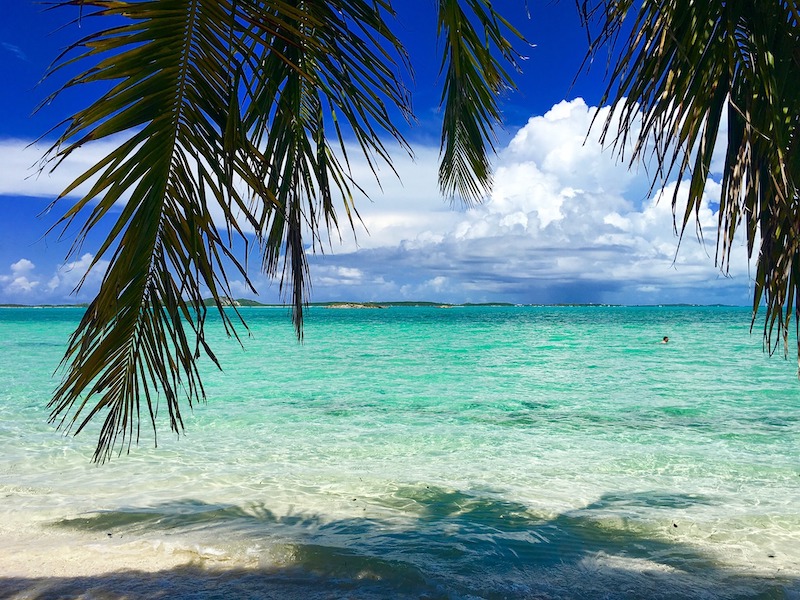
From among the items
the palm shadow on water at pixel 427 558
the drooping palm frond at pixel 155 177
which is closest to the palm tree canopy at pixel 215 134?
the drooping palm frond at pixel 155 177

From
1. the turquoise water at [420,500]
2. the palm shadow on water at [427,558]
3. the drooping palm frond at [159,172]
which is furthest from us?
the turquoise water at [420,500]

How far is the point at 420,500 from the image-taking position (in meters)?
5.34

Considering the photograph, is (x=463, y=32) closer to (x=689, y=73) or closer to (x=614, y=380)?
(x=689, y=73)

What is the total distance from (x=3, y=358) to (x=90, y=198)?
72.5 feet

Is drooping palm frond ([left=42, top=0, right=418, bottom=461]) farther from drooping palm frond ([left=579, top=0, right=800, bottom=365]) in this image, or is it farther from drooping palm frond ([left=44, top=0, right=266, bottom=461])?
drooping palm frond ([left=579, top=0, right=800, bottom=365])

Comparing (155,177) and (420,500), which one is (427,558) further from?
(155,177)

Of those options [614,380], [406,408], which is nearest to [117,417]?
[406,408]

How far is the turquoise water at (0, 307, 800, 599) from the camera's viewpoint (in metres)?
3.61

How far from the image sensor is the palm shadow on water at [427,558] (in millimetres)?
3406

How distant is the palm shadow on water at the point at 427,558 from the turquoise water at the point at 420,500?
16mm

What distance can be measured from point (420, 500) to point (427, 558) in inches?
54.3

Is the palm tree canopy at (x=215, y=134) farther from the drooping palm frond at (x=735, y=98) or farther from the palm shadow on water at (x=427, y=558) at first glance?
the palm shadow on water at (x=427, y=558)

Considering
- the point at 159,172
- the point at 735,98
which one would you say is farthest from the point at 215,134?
the point at 735,98

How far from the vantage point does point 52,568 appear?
3594 millimetres
